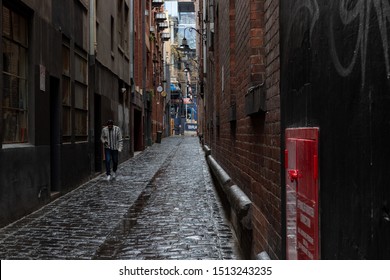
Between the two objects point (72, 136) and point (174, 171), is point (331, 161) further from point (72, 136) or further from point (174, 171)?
point (174, 171)

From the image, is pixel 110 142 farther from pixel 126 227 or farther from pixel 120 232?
pixel 120 232

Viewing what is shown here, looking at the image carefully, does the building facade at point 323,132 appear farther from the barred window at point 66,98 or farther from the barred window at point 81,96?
the barred window at point 81,96

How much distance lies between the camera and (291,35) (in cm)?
340

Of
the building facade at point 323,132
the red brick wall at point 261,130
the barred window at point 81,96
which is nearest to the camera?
the building facade at point 323,132

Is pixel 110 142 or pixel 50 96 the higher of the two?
pixel 50 96

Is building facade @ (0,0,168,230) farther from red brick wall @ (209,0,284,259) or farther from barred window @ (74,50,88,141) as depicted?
red brick wall @ (209,0,284,259)

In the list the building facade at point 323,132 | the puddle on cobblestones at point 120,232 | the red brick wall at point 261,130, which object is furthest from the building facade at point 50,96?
the building facade at point 323,132

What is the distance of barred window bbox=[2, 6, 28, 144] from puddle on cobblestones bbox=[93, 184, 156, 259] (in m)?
2.30

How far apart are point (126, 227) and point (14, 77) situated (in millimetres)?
3209

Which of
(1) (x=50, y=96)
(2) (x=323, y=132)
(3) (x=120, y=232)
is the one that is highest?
(1) (x=50, y=96)

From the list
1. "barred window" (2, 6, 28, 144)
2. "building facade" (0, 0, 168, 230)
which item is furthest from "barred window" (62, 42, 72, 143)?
"barred window" (2, 6, 28, 144)

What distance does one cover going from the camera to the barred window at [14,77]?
813 centimetres

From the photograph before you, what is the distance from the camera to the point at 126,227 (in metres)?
7.70

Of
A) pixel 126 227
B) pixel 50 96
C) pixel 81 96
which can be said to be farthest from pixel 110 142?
pixel 126 227
